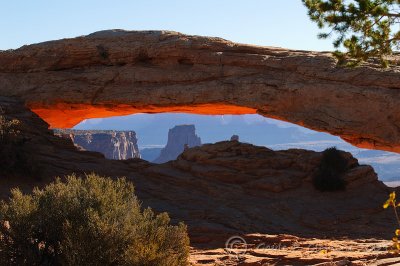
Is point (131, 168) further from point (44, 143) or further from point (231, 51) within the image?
point (231, 51)

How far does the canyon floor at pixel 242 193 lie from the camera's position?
1514 centimetres

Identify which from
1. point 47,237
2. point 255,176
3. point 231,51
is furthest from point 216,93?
Result: point 47,237

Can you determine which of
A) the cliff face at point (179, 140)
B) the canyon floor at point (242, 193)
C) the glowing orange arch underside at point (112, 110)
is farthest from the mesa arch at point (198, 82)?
the cliff face at point (179, 140)

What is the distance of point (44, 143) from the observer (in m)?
21.8

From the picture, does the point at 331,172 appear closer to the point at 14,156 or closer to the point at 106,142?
the point at 14,156

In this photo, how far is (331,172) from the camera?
20828 mm

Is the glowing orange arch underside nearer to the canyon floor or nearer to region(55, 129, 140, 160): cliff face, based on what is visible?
the canyon floor

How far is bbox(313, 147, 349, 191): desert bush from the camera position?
20703 millimetres

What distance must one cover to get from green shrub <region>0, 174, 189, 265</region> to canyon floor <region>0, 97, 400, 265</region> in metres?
3.21

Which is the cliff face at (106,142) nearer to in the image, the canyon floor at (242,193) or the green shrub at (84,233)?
the canyon floor at (242,193)

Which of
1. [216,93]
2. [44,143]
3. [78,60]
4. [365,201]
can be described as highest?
[78,60]

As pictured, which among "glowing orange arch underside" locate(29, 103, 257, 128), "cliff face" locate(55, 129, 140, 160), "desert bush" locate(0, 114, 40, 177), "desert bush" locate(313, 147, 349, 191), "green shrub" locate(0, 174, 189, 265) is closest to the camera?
"green shrub" locate(0, 174, 189, 265)

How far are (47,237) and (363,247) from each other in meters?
7.88

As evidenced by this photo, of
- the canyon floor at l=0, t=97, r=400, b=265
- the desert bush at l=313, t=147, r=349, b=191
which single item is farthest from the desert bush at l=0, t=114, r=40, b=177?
the desert bush at l=313, t=147, r=349, b=191
